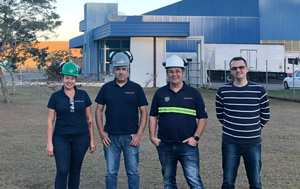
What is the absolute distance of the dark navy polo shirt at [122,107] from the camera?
5.80 m

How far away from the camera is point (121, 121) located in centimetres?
580

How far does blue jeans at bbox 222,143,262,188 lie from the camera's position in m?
5.76

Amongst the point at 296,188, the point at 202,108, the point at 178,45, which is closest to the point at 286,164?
the point at 296,188

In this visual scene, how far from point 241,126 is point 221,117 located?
406mm

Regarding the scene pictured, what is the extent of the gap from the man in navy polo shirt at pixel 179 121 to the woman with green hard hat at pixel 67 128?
854 mm

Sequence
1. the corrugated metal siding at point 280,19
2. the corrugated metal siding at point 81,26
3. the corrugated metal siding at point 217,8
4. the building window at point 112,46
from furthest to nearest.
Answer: the corrugated metal siding at point 217,8 < the corrugated metal siding at point 81,26 < the corrugated metal siding at point 280,19 < the building window at point 112,46

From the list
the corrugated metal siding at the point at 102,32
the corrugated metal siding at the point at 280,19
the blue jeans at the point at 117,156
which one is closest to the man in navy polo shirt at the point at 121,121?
Answer: the blue jeans at the point at 117,156

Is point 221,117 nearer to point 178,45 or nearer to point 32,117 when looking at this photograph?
point 32,117

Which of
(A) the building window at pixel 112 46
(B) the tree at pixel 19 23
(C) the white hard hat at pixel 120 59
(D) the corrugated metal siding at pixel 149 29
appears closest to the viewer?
(C) the white hard hat at pixel 120 59

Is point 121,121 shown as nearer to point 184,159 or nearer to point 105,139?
point 105,139

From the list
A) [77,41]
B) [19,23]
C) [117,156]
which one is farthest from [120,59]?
[77,41]

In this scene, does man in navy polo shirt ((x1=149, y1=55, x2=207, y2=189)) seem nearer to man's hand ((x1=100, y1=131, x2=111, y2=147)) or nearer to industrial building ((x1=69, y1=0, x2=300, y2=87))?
man's hand ((x1=100, y1=131, x2=111, y2=147))

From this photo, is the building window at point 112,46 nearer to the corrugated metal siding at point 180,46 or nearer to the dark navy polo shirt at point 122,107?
the corrugated metal siding at point 180,46

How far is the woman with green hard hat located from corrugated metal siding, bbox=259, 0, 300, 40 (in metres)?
56.9
